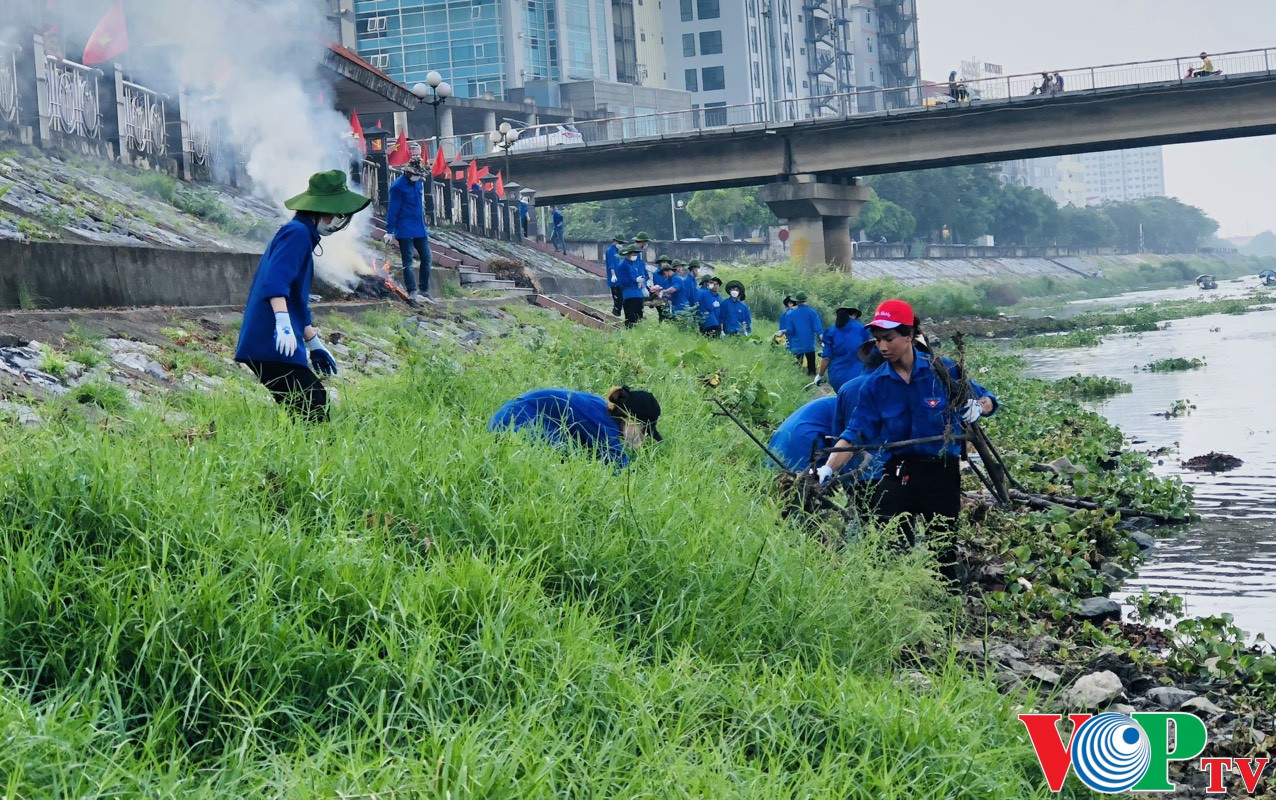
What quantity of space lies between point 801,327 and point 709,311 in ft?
8.02

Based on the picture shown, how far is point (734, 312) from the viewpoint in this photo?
21.8 meters

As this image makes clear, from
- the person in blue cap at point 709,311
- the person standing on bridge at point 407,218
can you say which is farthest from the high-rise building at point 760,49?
the person standing on bridge at point 407,218

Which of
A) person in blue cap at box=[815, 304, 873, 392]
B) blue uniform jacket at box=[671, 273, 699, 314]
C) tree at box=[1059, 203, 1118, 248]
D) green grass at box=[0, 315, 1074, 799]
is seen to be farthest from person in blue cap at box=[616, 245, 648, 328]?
tree at box=[1059, 203, 1118, 248]

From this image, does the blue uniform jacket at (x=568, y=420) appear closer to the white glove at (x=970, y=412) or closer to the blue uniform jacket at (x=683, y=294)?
the white glove at (x=970, y=412)

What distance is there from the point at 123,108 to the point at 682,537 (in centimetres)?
1683

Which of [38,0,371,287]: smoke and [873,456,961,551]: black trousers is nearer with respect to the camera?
[873,456,961,551]: black trousers

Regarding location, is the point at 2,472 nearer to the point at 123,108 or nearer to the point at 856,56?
the point at 123,108

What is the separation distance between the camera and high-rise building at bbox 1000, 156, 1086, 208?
525 ft

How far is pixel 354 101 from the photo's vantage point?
118 feet

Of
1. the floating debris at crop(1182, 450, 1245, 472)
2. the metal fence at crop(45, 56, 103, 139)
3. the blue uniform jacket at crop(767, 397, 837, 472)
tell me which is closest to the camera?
the blue uniform jacket at crop(767, 397, 837, 472)

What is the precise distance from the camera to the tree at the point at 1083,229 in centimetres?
11869

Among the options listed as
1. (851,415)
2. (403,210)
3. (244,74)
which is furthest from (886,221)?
(851,415)

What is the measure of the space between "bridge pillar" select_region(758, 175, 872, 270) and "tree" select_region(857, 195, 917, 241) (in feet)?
107

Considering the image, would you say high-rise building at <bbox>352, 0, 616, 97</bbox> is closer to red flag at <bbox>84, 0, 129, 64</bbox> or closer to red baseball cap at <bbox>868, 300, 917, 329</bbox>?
red flag at <bbox>84, 0, 129, 64</bbox>
